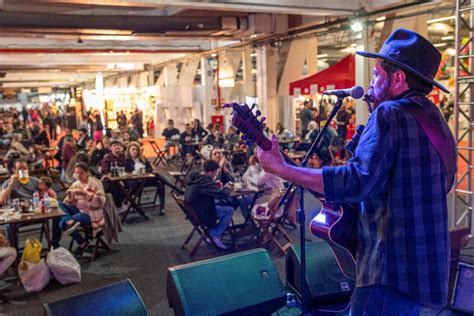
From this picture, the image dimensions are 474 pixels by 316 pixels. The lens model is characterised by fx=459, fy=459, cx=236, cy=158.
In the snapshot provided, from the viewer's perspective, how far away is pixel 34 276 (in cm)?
460

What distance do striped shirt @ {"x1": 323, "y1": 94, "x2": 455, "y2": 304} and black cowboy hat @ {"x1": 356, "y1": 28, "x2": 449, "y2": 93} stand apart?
0.11 metres

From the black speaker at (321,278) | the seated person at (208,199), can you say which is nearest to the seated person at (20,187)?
the seated person at (208,199)

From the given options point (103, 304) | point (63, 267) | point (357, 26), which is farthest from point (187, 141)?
point (103, 304)

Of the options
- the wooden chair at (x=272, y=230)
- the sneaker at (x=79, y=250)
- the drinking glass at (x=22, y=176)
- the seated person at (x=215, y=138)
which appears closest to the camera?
the wooden chair at (x=272, y=230)

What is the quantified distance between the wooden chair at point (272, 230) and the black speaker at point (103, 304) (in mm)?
2752

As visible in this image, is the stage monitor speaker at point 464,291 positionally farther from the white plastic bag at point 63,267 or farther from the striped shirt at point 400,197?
the white plastic bag at point 63,267

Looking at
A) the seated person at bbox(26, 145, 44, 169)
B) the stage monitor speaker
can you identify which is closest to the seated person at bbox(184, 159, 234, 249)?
the stage monitor speaker

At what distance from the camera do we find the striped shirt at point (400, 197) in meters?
1.38

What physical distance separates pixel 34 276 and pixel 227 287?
7.96 ft

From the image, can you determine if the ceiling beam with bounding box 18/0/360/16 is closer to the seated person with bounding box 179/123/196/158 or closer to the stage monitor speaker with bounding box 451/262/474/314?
the seated person with bounding box 179/123/196/158

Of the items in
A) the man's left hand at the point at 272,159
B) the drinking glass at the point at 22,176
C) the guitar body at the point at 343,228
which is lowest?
the drinking glass at the point at 22,176

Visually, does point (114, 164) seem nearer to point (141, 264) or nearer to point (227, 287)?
point (141, 264)

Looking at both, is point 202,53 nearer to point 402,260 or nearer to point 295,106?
point 295,106

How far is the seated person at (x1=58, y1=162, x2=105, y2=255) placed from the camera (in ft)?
17.7
